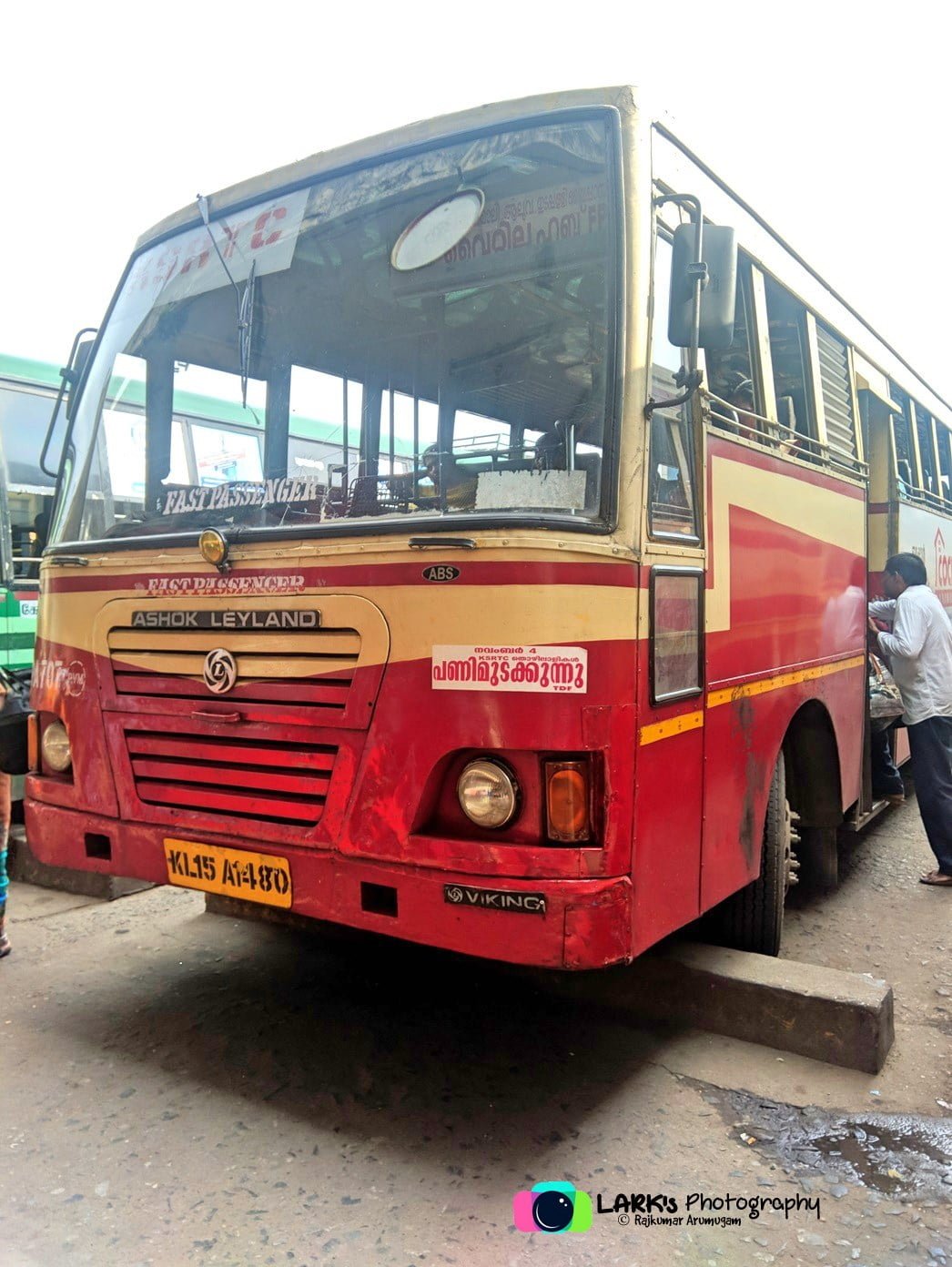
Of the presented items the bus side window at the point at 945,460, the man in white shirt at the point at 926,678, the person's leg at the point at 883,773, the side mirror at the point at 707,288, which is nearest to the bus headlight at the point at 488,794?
the side mirror at the point at 707,288

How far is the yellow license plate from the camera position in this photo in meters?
3.06

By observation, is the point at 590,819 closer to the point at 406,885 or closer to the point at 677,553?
the point at 406,885

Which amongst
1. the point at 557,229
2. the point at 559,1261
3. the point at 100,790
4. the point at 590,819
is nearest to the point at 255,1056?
the point at 100,790

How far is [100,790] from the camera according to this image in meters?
→ 3.48

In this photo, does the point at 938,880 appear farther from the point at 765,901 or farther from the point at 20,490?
the point at 20,490

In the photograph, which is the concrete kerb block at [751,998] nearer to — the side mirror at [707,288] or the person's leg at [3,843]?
the person's leg at [3,843]

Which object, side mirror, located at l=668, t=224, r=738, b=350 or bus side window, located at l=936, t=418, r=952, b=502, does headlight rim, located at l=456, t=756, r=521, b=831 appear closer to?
side mirror, located at l=668, t=224, r=738, b=350

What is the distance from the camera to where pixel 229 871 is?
10.3 ft

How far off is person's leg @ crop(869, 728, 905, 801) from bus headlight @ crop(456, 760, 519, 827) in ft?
12.3

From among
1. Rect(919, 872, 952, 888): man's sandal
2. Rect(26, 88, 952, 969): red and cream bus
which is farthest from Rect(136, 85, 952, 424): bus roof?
Rect(919, 872, 952, 888): man's sandal

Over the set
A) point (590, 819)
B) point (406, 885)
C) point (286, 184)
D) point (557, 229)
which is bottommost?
point (406, 885)

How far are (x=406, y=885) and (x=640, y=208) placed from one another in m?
2.03

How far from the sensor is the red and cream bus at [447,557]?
272cm

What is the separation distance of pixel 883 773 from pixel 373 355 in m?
4.20
